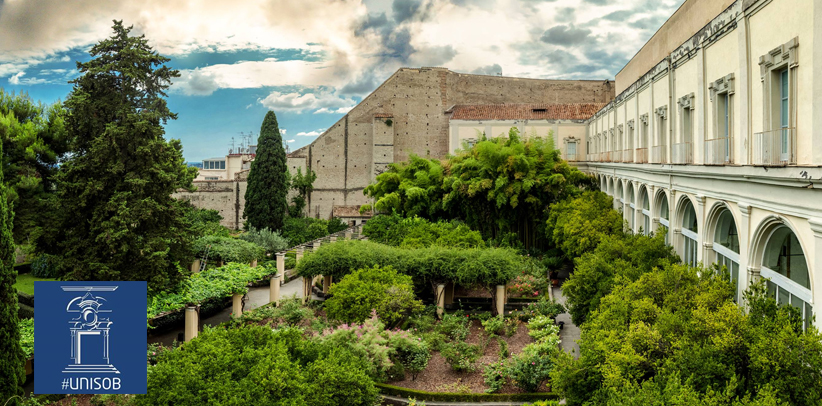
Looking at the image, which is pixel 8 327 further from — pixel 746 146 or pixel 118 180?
pixel 746 146

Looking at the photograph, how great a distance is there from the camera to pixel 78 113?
15.3 meters

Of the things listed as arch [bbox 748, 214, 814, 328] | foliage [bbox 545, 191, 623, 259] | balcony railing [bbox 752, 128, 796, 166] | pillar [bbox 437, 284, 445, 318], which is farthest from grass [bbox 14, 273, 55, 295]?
balcony railing [bbox 752, 128, 796, 166]

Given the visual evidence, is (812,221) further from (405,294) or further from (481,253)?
(481,253)

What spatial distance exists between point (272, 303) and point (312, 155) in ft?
94.8

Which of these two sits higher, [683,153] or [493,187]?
[683,153]

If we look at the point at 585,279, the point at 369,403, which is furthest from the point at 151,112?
the point at 585,279

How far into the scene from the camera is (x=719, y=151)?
440 inches

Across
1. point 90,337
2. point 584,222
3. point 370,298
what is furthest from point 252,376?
point 584,222

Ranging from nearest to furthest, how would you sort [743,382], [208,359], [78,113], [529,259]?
[743,382]
[208,359]
[78,113]
[529,259]

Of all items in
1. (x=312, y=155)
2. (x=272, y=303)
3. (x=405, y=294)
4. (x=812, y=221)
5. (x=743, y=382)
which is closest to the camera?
(x=743, y=382)

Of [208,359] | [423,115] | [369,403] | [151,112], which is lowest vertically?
[369,403]

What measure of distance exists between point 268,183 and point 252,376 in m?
27.0

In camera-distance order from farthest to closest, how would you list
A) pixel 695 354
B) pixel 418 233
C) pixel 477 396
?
1. pixel 418 233
2. pixel 477 396
3. pixel 695 354

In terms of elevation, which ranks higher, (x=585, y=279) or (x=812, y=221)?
(x=812, y=221)
